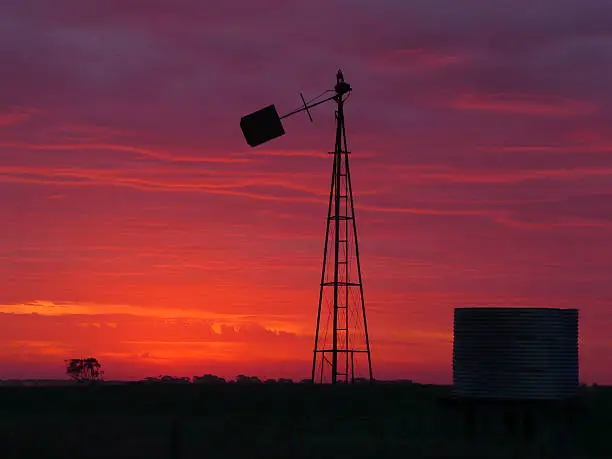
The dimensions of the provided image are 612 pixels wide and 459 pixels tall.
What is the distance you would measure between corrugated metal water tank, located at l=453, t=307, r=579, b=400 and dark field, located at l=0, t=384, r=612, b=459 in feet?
6.66

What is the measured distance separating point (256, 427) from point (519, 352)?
10061mm

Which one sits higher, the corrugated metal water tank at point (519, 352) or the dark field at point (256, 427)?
the corrugated metal water tank at point (519, 352)

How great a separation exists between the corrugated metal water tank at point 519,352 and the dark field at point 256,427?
6.66 ft

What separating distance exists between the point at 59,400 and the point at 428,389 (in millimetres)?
33013

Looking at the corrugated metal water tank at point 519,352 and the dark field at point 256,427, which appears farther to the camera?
the corrugated metal water tank at point 519,352

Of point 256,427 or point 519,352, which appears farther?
point 256,427

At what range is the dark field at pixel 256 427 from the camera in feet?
134

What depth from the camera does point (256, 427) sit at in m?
48.6

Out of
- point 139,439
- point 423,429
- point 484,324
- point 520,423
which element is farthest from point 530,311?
point 139,439

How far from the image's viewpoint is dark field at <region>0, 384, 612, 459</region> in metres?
41.0

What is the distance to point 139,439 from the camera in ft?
141

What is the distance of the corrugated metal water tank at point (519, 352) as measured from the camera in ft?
155

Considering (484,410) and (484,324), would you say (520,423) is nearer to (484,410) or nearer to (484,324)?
(484,410)

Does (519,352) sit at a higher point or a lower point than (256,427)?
higher
